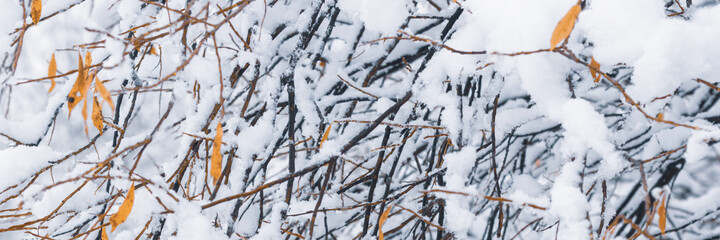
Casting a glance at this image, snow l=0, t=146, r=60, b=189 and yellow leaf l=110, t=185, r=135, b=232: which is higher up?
snow l=0, t=146, r=60, b=189

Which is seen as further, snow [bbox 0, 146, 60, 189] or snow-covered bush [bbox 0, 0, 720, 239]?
snow [bbox 0, 146, 60, 189]

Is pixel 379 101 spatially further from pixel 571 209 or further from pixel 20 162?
pixel 20 162

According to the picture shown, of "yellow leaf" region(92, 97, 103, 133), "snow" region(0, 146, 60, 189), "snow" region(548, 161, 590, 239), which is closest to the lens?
"snow" region(548, 161, 590, 239)

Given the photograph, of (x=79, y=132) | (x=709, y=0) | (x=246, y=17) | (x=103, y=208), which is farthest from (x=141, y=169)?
(x=709, y=0)

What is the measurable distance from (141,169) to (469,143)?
19.4 feet

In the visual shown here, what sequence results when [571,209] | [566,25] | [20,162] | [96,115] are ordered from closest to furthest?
[566,25] → [571,209] → [96,115] → [20,162]

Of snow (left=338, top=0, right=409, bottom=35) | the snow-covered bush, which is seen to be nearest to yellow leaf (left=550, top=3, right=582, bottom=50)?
the snow-covered bush

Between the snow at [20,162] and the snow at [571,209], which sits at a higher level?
the snow at [20,162]

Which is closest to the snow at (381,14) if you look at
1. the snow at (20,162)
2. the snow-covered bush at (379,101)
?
the snow-covered bush at (379,101)

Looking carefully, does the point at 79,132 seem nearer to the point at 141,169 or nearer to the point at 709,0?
the point at 141,169

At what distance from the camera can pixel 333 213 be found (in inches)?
49.5

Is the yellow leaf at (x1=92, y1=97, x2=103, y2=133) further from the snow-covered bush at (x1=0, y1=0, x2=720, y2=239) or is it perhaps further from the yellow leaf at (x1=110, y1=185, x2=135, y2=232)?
the yellow leaf at (x1=110, y1=185, x2=135, y2=232)

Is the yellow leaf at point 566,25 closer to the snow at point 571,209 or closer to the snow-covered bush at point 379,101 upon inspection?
the snow-covered bush at point 379,101

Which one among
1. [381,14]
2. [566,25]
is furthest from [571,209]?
[381,14]
